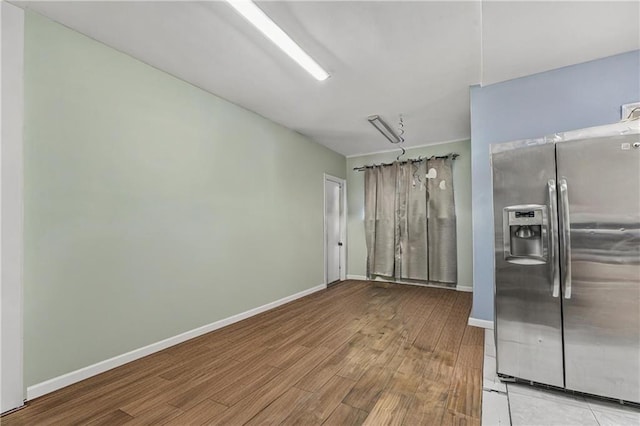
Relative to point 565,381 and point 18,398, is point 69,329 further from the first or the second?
point 565,381

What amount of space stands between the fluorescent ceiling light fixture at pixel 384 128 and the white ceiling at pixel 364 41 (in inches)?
21.8

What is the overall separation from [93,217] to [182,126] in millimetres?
1220

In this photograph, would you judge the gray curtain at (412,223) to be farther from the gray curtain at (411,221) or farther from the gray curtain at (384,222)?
the gray curtain at (384,222)

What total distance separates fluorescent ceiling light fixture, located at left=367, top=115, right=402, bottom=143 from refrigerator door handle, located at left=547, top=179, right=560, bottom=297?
2.46 m

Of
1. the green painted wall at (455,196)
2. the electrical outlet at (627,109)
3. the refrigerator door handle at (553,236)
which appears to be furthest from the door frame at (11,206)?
the green painted wall at (455,196)

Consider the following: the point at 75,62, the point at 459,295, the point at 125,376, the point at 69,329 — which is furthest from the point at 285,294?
the point at 75,62

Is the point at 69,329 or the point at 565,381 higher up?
the point at 69,329

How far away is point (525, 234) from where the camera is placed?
81.4 inches

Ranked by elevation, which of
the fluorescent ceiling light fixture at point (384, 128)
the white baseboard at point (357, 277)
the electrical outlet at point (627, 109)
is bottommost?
the white baseboard at point (357, 277)

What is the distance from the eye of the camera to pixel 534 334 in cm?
197

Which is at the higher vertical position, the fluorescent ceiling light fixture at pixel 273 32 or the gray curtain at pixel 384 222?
the fluorescent ceiling light fixture at pixel 273 32

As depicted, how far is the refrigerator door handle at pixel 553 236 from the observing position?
1.89m

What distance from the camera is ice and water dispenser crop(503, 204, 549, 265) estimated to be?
198 cm

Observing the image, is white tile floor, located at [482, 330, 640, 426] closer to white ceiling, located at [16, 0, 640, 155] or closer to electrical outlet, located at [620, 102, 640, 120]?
electrical outlet, located at [620, 102, 640, 120]
